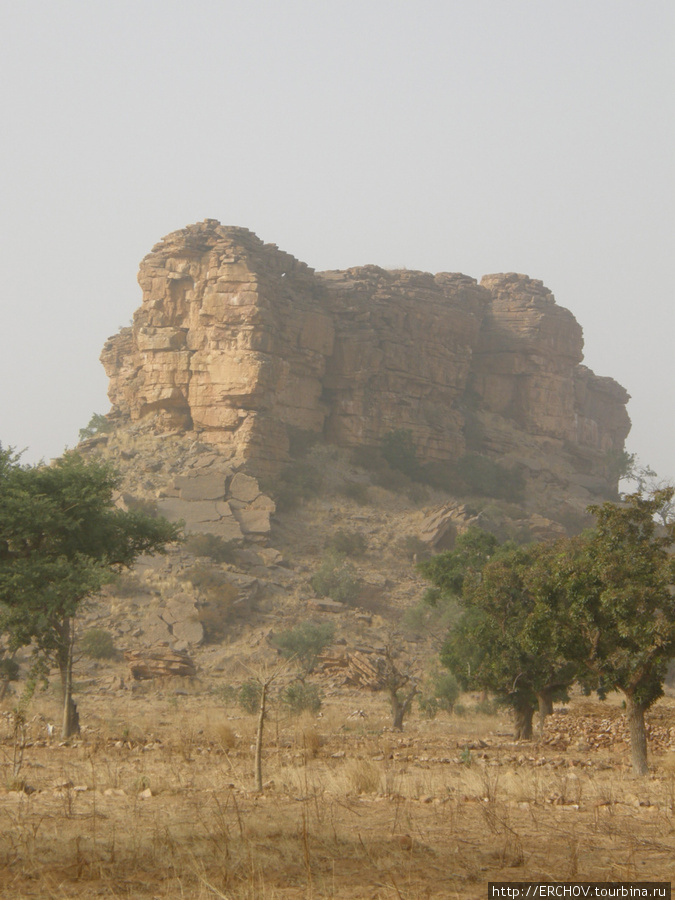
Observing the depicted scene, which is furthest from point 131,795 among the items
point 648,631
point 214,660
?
point 214,660

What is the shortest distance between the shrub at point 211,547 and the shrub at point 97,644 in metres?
7.68

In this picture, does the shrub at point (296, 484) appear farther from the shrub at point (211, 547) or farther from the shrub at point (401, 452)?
the shrub at point (211, 547)

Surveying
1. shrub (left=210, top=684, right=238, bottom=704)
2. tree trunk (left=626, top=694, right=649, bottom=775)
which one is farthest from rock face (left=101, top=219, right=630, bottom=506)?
tree trunk (left=626, top=694, right=649, bottom=775)

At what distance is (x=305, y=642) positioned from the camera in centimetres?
2903

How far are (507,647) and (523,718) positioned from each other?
6.24 ft

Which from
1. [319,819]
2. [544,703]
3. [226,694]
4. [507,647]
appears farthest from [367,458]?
[319,819]

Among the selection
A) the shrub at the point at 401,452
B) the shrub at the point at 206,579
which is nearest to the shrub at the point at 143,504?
the shrub at the point at 206,579

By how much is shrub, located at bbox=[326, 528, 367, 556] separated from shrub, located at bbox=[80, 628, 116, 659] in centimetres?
1414

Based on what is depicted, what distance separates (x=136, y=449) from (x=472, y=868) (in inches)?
1611

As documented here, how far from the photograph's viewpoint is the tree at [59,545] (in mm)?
14648

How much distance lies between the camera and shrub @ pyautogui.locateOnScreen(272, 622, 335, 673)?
93.4 ft

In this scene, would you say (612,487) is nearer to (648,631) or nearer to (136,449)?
(136,449)

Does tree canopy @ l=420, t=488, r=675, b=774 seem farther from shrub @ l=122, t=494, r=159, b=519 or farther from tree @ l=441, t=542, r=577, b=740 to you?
shrub @ l=122, t=494, r=159, b=519

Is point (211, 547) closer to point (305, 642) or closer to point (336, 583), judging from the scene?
point (336, 583)
